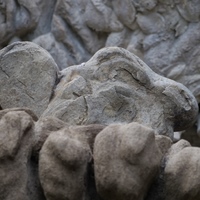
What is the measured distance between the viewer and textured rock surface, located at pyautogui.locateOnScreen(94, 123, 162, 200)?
116 cm

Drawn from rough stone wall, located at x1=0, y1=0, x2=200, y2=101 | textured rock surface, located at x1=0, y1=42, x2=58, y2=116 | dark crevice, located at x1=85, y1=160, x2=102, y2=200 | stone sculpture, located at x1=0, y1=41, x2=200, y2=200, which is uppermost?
stone sculpture, located at x1=0, y1=41, x2=200, y2=200

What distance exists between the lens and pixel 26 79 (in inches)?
58.2

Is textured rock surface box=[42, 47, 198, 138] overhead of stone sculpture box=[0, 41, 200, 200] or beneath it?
beneath

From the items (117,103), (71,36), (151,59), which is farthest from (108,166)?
(71,36)

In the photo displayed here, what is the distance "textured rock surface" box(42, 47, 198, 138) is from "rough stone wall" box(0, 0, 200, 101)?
64.8 inches

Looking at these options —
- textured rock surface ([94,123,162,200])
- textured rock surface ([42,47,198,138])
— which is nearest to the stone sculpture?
textured rock surface ([94,123,162,200])

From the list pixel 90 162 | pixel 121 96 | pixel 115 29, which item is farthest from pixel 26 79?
pixel 115 29

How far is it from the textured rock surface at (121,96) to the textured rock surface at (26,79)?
0.02 m

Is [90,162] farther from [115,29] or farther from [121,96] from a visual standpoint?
[115,29]

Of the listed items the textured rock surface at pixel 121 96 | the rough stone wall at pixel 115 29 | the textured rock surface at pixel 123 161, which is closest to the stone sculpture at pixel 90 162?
the textured rock surface at pixel 123 161

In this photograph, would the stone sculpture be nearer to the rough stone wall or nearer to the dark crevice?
the dark crevice

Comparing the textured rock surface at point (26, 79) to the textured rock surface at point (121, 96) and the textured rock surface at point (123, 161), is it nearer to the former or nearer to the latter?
the textured rock surface at point (121, 96)

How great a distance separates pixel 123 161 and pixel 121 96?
0.31m

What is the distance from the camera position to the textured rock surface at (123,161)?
1162 mm
